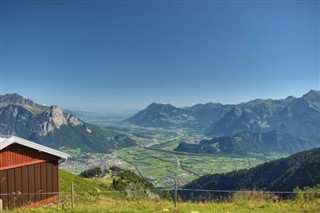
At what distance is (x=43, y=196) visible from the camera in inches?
1011

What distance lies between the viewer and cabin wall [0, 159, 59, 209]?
23.1m

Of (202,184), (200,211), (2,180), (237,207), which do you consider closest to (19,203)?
(2,180)

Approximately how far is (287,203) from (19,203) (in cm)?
1763

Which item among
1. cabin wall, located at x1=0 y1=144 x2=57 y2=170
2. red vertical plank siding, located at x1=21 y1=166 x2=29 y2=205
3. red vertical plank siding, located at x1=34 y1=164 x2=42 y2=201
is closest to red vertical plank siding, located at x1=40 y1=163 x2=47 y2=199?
red vertical plank siding, located at x1=34 y1=164 x2=42 y2=201

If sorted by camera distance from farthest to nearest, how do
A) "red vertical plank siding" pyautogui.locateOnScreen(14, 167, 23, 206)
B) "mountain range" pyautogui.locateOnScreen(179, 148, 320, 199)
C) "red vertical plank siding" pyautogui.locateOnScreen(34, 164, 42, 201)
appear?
1. "mountain range" pyautogui.locateOnScreen(179, 148, 320, 199)
2. "red vertical plank siding" pyautogui.locateOnScreen(34, 164, 42, 201)
3. "red vertical plank siding" pyautogui.locateOnScreen(14, 167, 23, 206)

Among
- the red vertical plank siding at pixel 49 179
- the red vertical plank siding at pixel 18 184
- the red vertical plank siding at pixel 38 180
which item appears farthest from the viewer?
the red vertical plank siding at pixel 49 179

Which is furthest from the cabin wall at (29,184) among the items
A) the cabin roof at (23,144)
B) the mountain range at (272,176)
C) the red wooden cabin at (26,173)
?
the mountain range at (272,176)

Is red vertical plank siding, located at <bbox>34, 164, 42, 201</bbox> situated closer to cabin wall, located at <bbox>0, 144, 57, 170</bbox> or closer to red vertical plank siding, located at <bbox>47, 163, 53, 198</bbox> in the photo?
cabin wall, located at <bbox>0, 144, 57, 170</bbox>

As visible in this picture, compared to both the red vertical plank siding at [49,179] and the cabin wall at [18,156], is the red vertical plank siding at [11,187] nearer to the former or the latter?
the cabin wall at [18,156]

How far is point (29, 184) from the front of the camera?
24.7 metres

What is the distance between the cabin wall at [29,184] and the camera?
2308 centimetres

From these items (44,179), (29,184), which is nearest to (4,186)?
(29,184)

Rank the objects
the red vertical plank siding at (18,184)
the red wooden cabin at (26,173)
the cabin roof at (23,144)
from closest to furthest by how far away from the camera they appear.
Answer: the cabin roof at (23,144) → the red wooden cabin at (26,173) → the red vertical plank siding at (18,184)

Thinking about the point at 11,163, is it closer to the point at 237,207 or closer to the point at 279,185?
the point at 237,207
